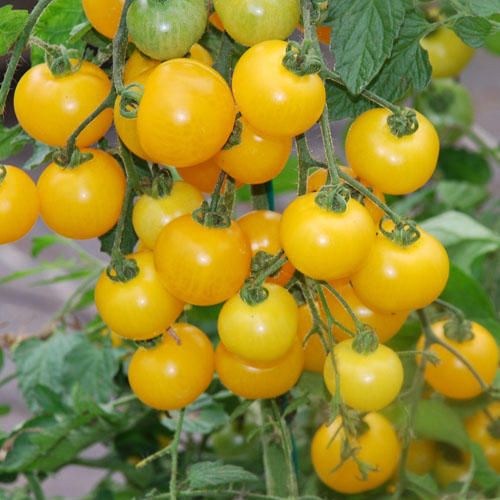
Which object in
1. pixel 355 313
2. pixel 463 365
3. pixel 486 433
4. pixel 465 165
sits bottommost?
pixel 465 165

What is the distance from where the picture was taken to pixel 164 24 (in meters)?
0.43

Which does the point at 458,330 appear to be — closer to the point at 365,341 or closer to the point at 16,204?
the point at 365,341

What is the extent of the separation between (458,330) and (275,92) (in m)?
0.28

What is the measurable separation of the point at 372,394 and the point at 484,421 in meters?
0.29

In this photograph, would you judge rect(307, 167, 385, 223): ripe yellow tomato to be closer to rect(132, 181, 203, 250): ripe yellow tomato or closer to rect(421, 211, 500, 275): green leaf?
rect(132, 181, 203, 250): ripe yellow tomato

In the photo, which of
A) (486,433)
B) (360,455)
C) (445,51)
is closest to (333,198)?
(360,455)

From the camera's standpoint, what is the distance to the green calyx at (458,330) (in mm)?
632

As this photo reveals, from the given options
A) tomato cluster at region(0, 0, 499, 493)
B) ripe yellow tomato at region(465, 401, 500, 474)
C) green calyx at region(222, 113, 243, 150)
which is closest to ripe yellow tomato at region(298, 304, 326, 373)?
tomato cluster at region(0, 0, 499, 493)

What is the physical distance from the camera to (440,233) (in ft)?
2.73

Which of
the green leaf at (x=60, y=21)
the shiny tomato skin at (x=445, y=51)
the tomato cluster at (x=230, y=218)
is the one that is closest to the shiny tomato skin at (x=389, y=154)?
the tomato cluster at (x=230, y=218)

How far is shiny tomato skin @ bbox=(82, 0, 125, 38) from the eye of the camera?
480 millimetres

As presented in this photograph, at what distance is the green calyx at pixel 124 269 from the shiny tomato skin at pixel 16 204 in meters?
0.05

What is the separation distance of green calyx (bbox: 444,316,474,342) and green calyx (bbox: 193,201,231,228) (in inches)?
9.1

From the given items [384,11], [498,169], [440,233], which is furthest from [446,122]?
[498,169]
